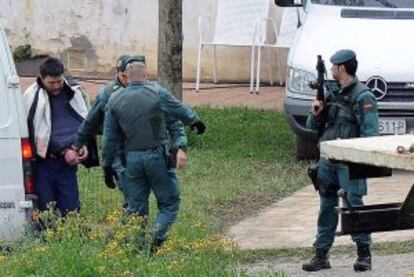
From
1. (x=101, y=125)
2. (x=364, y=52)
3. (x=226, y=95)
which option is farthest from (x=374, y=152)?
(x=226, y=95)

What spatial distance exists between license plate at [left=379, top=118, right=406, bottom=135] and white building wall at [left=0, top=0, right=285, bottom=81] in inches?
309

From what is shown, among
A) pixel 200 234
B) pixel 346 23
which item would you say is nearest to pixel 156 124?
pixel 200 234

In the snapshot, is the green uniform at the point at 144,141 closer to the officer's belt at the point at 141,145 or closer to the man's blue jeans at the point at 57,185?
the officer's belt at the point at 141,145

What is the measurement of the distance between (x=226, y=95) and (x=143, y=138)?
Result: 399 inches

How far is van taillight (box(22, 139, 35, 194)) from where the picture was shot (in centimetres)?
891

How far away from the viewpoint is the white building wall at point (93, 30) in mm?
20344

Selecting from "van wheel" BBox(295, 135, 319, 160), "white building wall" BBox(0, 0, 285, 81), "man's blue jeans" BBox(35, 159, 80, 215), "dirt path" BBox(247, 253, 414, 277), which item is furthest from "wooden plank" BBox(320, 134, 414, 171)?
"white building wall" BBox(0, 0, 285, 81)

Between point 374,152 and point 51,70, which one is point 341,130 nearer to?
point 51,70

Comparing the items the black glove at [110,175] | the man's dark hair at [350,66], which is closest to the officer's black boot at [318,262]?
the man's dark hair at [350,66]

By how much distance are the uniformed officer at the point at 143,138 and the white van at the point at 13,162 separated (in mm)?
630

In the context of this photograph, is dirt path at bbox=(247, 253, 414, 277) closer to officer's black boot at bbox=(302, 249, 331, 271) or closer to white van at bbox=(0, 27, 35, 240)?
officer's black boot at bbox=(302, 249, 331, 271)

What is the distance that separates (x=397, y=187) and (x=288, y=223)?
1.70 metres

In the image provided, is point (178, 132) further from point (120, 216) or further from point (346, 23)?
point (346, 23)

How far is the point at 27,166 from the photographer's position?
8.95 metres
